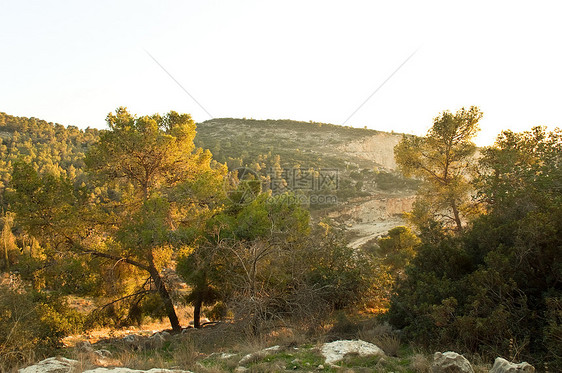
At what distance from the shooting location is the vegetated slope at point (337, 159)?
42219 millimetres

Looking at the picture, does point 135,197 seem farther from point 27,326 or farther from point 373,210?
point 373,210

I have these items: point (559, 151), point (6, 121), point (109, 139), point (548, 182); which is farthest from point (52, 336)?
point (6, 121)

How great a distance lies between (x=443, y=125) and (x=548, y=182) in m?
8.32

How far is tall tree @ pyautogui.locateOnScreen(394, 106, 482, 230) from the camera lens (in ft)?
50.3

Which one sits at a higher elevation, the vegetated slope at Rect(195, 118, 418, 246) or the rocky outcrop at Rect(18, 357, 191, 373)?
the vegetated slope at Rect(195, 118, 418, 246)

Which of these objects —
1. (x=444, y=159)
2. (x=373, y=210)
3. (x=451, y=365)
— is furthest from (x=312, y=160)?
(x=451, y=365)

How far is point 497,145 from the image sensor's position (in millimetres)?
14133

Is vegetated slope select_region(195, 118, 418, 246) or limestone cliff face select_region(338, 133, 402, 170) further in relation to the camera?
limestone cliff face select_region(338, 133, 402, 170)

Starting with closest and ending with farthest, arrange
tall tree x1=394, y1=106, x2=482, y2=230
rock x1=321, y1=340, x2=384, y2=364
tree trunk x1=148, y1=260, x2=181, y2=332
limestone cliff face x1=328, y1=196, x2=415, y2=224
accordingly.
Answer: rock x1=321, y1=340, x2=384, y2=364, tree trunk x1=148, y1=260, x2=181, y2=332, tall tree x1=394, y1=106, x2=482, y2=230, limestone cliff face x1=328, y1=196, x2=415, y2=224

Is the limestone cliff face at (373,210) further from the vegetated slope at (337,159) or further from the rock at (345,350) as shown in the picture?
the rock at (345,350)

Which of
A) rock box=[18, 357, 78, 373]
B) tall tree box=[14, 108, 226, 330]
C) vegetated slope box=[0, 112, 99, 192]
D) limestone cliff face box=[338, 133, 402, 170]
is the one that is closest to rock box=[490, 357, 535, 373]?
rock box=[18, 357, 78, 373]

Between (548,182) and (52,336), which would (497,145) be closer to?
(548,182)

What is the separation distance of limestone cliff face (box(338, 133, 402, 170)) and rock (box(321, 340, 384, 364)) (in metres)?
68.5

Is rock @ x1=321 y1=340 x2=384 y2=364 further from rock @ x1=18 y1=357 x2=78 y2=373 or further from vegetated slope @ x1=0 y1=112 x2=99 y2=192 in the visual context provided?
vegetated slope @ x1=0 y1=112 x2=99 y2=192
